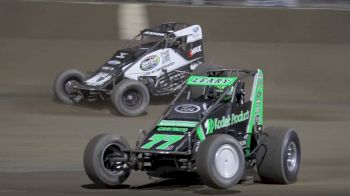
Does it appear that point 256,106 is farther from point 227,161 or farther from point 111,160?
point 111,160

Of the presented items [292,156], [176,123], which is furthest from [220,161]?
[292,156]

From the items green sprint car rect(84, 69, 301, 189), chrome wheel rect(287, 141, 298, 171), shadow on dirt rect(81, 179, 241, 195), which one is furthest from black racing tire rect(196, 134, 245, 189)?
chrome wheel rect(287, 141, 298, 171)

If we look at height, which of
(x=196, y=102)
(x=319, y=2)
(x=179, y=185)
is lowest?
(x=179, y=185)

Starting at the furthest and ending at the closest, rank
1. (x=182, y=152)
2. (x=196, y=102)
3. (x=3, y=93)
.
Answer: (x=3, y=93) → (x=196, y=102) → (x=182, y=152)

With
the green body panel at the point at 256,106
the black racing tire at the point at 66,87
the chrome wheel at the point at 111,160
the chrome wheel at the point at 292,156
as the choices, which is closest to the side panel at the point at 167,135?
the chrome wheel at the point at 111,160

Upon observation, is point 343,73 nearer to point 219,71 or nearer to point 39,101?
point 39,101

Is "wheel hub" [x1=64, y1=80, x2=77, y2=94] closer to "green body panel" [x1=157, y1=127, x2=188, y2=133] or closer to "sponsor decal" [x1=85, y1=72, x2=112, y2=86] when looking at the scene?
"sponsor decal" [x1=85, y1=72, x2=112, y2=86]

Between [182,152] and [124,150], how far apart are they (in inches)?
30.6

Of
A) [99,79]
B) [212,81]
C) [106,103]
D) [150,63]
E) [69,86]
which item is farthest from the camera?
[69,86]

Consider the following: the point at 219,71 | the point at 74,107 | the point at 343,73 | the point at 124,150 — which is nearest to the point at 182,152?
the point at 124,150

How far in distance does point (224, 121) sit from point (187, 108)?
503 mm

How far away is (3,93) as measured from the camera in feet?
67.6

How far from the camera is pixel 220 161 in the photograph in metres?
9.90

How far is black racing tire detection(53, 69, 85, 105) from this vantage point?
1891 centimetres
